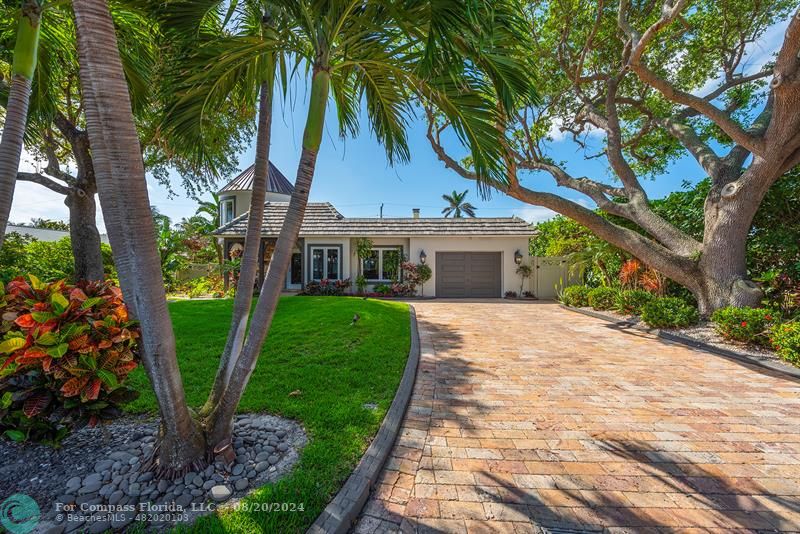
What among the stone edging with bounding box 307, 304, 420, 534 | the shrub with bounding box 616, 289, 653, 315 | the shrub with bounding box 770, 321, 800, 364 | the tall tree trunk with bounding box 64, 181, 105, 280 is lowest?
the stone edging with bounding box 307, 304, 420, 534

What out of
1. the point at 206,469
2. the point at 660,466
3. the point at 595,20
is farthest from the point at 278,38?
the point at 595,20

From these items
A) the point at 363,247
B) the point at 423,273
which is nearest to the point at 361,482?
the point at 423,273

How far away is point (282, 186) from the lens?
20781 mm

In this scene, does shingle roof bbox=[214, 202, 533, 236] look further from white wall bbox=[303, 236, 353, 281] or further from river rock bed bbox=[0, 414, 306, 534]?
river rock bed bbox=[0, 414, 306, 534]

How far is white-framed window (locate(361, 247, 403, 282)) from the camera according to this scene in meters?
15.8

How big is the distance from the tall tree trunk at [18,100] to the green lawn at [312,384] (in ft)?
7.85

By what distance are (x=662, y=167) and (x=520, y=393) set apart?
13.5 metres

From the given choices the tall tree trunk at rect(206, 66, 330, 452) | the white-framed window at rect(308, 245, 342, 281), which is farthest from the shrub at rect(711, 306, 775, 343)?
the white-framed window at rect(308, 245, 342, 281)

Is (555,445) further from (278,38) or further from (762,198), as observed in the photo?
(762,198)

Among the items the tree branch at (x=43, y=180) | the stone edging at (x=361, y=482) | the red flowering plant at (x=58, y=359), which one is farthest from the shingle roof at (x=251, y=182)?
the stone edging at (x=361, y=482)

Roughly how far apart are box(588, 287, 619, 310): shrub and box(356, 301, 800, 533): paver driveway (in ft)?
16.1

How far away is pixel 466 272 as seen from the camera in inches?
612

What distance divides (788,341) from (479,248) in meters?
10.9

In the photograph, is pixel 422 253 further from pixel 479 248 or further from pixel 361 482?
pixel 361 482
